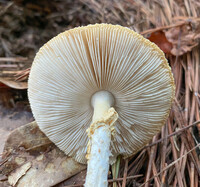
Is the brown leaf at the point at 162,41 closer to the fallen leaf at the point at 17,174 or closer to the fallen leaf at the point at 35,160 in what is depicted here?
the fallen leaf at the point at 35,160

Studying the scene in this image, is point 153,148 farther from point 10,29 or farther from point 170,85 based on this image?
point 10,29

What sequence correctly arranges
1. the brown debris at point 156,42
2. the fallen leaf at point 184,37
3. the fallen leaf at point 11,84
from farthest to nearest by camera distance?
the fallen leaf at point 184,37
the fallen leaf at point 11,84
the brown debris at point 156,42

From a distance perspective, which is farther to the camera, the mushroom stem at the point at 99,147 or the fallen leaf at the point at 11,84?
the fallen leaf at the point at 11,84

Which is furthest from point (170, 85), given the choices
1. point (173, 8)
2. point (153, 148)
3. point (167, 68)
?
point (173, 8)

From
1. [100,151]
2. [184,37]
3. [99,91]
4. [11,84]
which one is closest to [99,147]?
[100,151]

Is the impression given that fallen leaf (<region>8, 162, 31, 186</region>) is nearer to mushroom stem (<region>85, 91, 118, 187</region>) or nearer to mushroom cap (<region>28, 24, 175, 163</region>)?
mushroom cap (<region>28, 24, 175, 163</region>)

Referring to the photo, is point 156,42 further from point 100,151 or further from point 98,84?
point 100,151

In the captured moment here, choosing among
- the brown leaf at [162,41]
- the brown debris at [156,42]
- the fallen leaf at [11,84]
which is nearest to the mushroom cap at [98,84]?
the brown debris at [156,42]

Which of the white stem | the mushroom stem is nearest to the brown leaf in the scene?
the mushroom stem

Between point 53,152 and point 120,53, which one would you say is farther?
point 53,152
